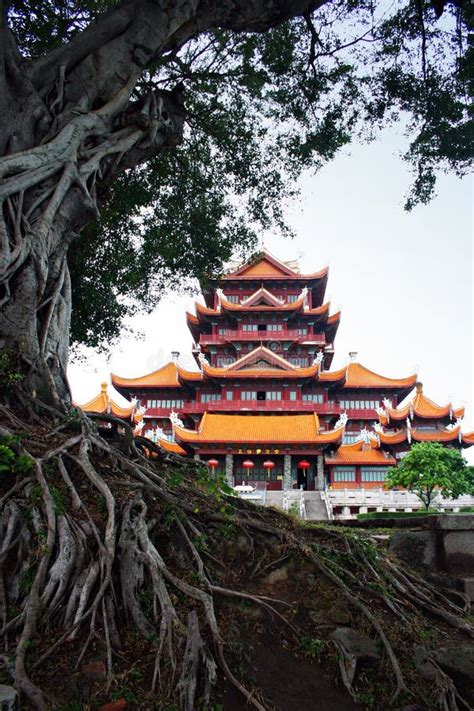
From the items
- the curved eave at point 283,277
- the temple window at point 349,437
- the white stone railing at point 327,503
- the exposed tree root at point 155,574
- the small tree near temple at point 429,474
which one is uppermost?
the curved eave at point 283,277

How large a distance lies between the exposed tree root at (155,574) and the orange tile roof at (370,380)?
91.5 feet

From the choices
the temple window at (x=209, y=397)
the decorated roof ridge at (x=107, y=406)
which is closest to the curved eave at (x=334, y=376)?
the temple window at (x=209, y=397)

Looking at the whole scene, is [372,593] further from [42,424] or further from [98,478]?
[42,424]

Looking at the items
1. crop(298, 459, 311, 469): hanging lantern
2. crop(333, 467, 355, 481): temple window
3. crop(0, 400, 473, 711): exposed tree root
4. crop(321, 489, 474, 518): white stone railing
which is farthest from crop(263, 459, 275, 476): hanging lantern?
crop(0, 400, 473, 711): exposed tree root

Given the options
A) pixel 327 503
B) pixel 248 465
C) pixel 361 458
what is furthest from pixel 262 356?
pixel 327 503

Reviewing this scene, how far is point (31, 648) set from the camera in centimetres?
250

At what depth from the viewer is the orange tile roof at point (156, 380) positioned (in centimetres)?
3181

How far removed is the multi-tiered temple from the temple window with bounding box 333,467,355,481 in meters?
0.05

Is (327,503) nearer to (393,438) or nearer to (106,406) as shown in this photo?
(393,438)

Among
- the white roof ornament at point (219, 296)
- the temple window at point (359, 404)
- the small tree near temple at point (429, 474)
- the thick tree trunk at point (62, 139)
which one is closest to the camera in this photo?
the thick tree trunk at point (62, 139)

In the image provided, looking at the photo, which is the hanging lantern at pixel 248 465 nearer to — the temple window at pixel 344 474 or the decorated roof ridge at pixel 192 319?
the temple window at pixel 344 474

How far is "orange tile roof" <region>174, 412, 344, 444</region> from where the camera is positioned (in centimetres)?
2519

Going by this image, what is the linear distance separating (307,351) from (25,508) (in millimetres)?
28919

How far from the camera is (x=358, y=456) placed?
27.0 m
